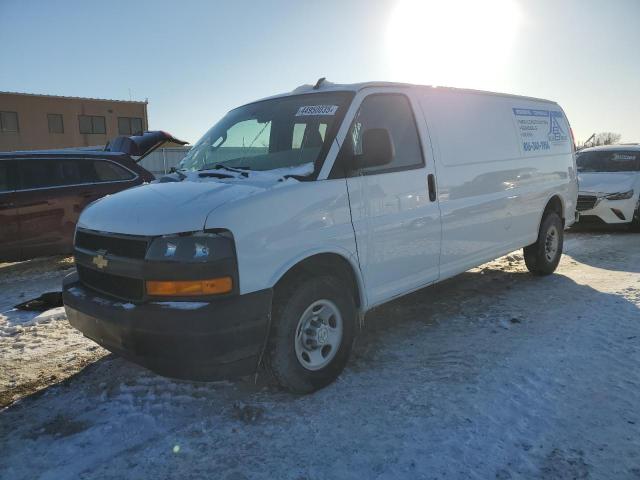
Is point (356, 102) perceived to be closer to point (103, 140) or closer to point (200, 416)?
point (200, 416)

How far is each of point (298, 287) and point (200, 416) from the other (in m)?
1.00

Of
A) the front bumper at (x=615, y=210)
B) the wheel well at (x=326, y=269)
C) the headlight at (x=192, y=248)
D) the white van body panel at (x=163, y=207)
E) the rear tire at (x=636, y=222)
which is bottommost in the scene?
the rear tire at (x=636, y=222)

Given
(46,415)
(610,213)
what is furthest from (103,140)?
(46,415)

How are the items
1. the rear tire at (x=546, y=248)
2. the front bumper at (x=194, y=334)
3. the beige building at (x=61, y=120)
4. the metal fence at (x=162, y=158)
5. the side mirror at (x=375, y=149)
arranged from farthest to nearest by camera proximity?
the beige building at (x=61, y=120)
the metal fence at (x=162, y=158)
the rear tire at (x=546, y=248)
the side mirror at (x=375, y=149)
the front bumper at (x=194, y=334)

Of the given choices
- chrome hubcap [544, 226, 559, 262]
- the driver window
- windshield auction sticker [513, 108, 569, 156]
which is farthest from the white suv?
the driver window

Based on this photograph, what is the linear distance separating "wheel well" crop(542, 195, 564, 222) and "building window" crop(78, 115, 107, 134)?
35.0 meters

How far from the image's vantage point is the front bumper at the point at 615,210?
9.59 meters

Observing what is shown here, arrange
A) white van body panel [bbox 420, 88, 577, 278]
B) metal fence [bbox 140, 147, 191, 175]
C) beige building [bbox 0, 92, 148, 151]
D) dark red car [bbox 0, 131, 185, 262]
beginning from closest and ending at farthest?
white van body panel [bbox 420, 88, 577, 278] < dark red car [bbox 0, 131, 185, 262] < metal fence [bbox 140, 147, 191, 175] < beige building [bbox 0, 92, 148, 151]

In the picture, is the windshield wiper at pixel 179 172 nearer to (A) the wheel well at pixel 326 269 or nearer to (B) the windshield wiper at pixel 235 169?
(B) the windshield wiper at pixel 235 169

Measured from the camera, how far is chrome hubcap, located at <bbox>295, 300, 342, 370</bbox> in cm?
331

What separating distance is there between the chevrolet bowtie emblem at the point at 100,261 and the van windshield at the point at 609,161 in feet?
34.3

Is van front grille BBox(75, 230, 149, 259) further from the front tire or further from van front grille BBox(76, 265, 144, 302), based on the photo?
the front tire

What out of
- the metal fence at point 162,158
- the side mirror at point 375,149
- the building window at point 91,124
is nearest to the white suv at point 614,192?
the side mirror at point 375,149

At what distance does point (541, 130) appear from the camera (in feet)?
20.5
